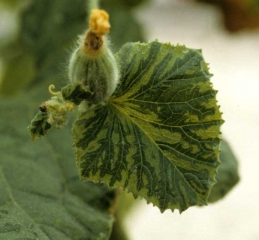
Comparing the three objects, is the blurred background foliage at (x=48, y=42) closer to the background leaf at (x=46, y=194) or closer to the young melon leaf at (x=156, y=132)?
the background leaf at (x=46, y=194)

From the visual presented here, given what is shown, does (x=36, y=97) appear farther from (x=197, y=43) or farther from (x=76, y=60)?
(x=197, y=43)

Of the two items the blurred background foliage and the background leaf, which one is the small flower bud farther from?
the blurred background foliage

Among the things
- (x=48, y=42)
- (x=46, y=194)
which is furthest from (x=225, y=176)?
(x=48, y=42)

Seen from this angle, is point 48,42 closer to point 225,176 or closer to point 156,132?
point 225,176

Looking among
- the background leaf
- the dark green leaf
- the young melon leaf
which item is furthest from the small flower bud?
the dark green leaf

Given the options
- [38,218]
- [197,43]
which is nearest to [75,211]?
[38,218]

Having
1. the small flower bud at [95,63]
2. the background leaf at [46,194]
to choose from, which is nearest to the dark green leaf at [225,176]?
the background leaf at [46,194]
